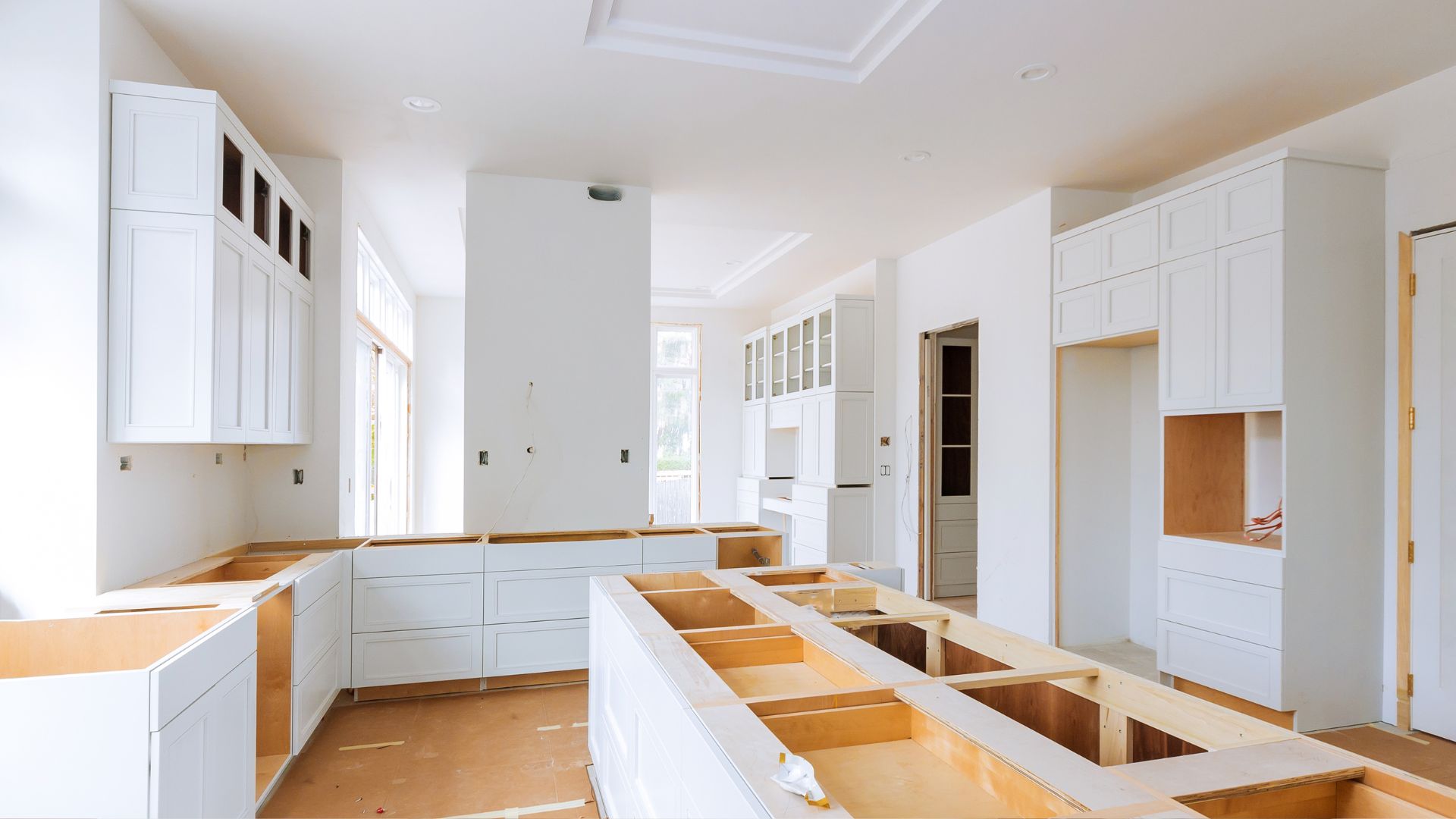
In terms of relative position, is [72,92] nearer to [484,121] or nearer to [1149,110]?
[484,121]

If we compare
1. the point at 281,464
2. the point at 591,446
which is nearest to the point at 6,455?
the point at 281,464

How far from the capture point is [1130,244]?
398cm

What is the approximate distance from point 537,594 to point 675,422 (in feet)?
16.3

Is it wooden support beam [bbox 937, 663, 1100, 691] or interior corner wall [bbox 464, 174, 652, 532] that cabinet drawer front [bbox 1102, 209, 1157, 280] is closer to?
interior corner wall [bbox 464, 174, 652, 532]

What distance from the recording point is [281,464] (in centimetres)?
400

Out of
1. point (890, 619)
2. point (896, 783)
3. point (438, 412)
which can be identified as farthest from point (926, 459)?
point (438, 412)

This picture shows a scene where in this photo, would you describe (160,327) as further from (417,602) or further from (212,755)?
(417,602)

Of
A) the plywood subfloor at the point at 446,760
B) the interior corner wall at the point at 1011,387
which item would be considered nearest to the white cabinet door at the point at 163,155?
the plywood subfloor at the point at 446,760

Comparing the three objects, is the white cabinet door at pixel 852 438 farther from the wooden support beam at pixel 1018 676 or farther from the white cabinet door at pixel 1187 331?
the wooden support beam at pixel 1018 676

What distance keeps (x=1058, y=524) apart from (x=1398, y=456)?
1.62 metres

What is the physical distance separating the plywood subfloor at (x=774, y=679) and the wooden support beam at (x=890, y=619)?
0.21m

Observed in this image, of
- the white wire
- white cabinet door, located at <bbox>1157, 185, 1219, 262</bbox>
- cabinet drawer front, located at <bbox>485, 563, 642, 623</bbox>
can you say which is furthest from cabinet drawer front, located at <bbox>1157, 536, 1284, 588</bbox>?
the white wire

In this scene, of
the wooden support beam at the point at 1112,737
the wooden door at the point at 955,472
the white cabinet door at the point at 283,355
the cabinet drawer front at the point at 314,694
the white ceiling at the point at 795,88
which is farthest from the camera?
the wooden door at the point at 955,472

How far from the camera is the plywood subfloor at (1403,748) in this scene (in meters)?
2.85
